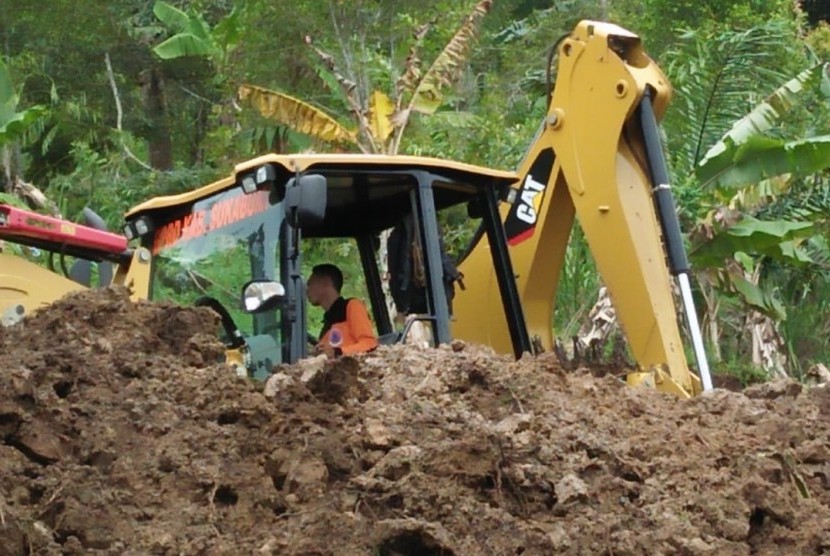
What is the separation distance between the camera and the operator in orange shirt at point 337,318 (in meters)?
6.42

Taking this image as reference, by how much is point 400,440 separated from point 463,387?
20.3 inches

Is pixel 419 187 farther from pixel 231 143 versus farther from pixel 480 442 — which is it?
pixel 231 143

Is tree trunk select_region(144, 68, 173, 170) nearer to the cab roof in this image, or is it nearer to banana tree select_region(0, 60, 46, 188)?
banana tree select_region(0, 60, 46, 188)

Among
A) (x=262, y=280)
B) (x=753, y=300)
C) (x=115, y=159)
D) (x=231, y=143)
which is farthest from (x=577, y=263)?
(x=115, y=159)

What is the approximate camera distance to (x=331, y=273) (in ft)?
22.3

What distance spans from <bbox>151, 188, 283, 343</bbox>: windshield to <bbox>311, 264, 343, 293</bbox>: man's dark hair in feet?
1.74

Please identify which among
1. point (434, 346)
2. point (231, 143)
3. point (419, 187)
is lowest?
point (434, 346)

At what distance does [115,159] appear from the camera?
2086 cm

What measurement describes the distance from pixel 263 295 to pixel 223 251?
58 cm

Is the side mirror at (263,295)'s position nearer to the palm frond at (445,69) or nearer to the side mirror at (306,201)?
the side mirror at (306,201)

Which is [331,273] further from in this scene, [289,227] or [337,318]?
[289,227]

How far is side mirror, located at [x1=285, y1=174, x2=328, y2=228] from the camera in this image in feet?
18.7

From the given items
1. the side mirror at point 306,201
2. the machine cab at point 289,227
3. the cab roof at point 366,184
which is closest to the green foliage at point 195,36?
the cab roof at point 366,184

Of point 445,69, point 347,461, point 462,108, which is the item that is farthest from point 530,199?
point 462,108
